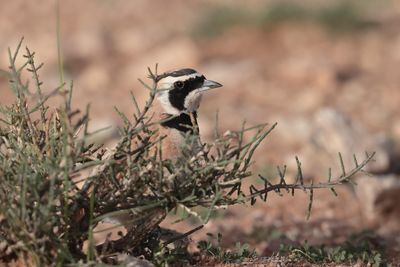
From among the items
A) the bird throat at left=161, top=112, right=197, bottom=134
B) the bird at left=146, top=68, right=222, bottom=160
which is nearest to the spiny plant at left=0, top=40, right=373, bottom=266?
the bird throat at left=161, top=112, right=197, bottom=134

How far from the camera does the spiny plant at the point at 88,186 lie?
2.84 meters

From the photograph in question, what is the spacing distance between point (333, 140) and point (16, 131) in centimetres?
371

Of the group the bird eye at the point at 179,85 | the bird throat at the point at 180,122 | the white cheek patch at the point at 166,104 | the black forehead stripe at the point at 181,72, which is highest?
the black forehead stripe at the point at 181,72

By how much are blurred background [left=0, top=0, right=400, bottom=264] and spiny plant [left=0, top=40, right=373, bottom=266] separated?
1.77m

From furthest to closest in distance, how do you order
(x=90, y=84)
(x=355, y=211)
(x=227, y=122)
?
(x=90, y=84) < (x=227, y=122) < (x=355, y=211)

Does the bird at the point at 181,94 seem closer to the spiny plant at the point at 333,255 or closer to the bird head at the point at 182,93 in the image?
the bird head at the point at 182,93

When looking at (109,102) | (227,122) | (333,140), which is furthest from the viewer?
(109,102)

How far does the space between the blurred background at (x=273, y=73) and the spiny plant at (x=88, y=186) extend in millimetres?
1769

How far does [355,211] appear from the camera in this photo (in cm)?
583

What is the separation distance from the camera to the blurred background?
5695 mm

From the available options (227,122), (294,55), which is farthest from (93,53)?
(227,122)

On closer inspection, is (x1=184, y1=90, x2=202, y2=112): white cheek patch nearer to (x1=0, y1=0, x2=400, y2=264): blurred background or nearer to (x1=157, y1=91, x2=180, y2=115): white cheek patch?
(x1=157, y1=91, x2=180, y2=115): white cheek patch

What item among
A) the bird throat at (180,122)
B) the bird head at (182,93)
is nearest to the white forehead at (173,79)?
the bird head at (182,93)

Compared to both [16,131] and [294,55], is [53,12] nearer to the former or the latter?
[294,55]
